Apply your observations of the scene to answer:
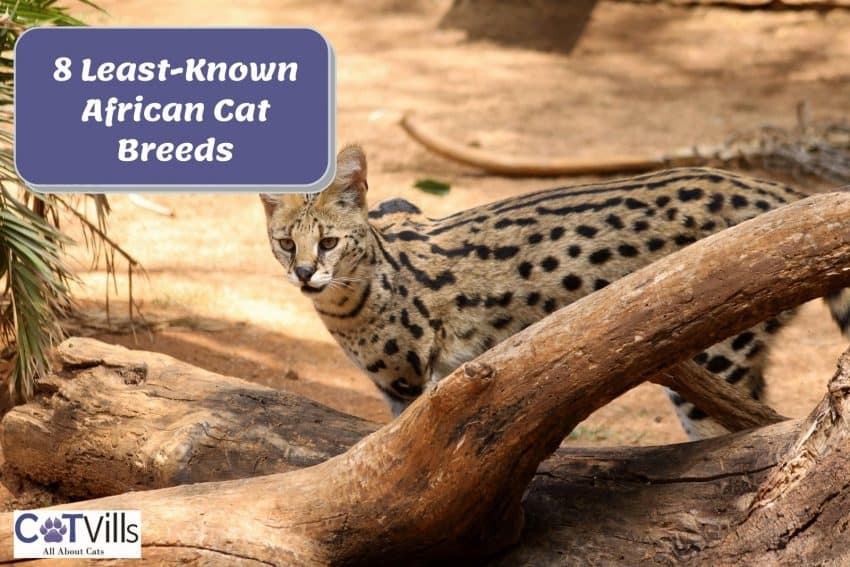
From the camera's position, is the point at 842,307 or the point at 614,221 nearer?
the point at 842,307

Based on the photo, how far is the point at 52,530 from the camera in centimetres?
354

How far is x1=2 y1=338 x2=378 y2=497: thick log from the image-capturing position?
4.11 metres

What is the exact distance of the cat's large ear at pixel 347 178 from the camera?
4.55 meters

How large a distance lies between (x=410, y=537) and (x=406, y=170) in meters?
5.66

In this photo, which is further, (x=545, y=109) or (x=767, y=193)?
(x=545, y=109)

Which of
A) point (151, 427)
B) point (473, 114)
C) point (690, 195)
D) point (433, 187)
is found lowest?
point (473, 114)

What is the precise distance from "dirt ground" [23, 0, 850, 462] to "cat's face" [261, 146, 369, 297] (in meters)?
1.37

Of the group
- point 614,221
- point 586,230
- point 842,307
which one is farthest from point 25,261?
point 842,307

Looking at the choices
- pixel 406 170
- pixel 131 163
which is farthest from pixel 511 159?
pixel 131 163

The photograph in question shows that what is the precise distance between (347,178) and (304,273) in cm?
42

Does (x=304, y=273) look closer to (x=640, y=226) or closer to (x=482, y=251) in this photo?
(x=482, y=251)

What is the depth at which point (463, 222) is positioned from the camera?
5043mm

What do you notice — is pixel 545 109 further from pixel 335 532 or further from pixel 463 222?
pixel 335 532

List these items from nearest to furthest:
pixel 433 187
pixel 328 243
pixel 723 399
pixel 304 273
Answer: pixel 723 399, pixel 304 273, pixel 328 243, pixel 433 187
